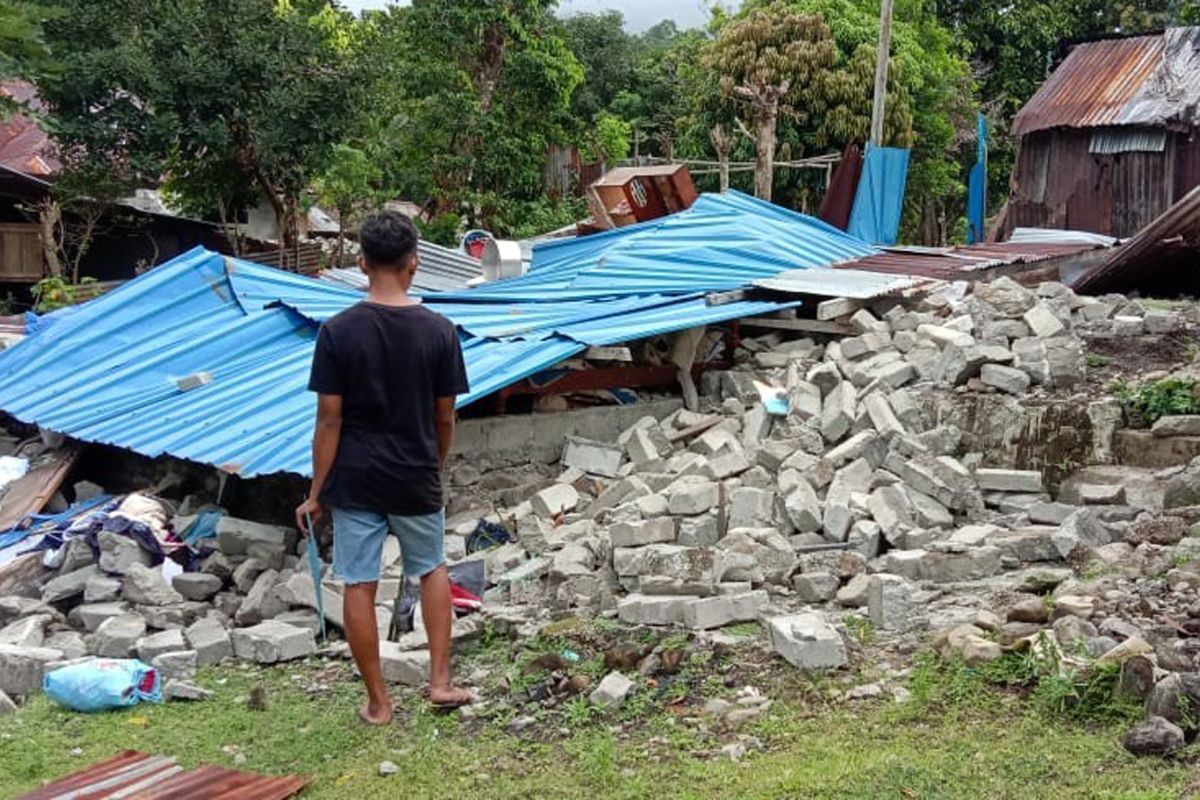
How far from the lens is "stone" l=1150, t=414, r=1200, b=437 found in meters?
6.97

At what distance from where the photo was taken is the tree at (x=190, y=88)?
16344 millimetres

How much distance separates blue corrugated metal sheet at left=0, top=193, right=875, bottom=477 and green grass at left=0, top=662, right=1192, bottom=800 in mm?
2345

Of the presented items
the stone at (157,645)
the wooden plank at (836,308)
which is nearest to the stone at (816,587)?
→ the stone at (157,645)

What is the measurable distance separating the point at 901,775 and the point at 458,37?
1790cm

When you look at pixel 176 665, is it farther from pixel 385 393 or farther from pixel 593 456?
pixel 593 456

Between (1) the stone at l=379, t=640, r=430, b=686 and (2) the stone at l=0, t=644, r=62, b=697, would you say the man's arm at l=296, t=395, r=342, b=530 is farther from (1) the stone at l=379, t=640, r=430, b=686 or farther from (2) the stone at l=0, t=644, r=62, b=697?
(2) the stone at l=0, t=644, r=62, b=697

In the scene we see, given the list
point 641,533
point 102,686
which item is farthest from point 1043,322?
point 102,686

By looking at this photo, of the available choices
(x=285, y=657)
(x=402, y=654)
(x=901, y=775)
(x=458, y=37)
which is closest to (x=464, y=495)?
(x=285, y=657)

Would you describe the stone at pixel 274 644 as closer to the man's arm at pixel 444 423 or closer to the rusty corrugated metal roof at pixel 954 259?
the man's arm at pixel 444 423

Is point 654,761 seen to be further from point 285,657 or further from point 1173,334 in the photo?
point 1173,334

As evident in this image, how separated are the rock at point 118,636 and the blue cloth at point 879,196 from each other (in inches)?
524

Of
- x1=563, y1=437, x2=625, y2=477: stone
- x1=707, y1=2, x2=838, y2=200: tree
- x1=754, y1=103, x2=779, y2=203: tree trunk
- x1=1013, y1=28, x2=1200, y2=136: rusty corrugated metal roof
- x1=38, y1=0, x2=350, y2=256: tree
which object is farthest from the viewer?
x1=707, y1=2, x2=838, y2=200: tree

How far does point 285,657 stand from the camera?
5.51 metres

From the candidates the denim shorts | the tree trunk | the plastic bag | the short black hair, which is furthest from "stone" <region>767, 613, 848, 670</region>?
the tree trunk
